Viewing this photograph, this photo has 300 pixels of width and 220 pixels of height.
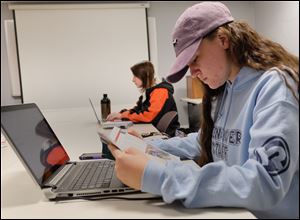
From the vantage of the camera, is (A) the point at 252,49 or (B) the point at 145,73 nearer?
(A) the point at 252,49

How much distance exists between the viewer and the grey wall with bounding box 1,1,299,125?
4164 millimetres

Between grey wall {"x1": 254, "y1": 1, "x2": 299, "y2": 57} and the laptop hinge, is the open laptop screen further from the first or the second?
grey wall {"x1": 254, "y1": 1, "x2": 299, "y2": 57}

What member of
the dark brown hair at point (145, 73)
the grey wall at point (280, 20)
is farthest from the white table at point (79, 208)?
the grey wall at point (280, 20)

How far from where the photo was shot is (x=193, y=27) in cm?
80

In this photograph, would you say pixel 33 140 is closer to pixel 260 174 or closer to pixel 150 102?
pixel 260 174

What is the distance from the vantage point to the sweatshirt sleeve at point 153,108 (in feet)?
8.22

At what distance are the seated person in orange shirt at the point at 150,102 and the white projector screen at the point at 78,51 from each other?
1697 millimetres

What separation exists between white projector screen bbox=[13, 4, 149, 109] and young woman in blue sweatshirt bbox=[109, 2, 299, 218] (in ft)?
11.8

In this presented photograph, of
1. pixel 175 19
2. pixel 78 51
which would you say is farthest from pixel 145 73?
pixel 175 19

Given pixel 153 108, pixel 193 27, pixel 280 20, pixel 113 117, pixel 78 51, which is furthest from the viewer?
pixel 78 51

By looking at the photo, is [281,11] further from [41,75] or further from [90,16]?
[41,75]

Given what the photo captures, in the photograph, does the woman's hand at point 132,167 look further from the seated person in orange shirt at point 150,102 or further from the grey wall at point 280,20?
the grey wall at point 280,20

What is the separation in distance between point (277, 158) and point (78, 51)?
4114 millimetres

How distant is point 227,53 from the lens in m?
0.86
